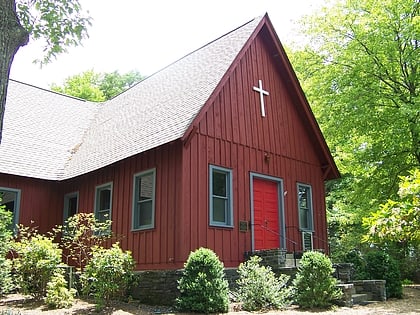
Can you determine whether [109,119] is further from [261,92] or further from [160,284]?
[160,284]

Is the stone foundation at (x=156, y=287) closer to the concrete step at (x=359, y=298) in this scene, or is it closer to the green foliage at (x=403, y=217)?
the concrete step at (x=359, y=298)

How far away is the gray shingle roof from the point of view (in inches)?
464

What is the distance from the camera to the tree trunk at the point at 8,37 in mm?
5801

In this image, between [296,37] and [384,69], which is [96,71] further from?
[384,69]

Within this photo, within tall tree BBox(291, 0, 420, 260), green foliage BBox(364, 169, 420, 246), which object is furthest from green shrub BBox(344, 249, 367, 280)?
green foliage BBox(364, 169, 420, 246)

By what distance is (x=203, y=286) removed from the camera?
8.84 metres

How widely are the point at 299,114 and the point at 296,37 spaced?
18.0 feet

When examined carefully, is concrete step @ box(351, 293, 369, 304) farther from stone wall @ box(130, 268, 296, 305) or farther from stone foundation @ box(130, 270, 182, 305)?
stone foundation @ box(130, 270, 182, 305)

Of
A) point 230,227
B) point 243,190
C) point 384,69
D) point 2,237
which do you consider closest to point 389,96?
point 384,69

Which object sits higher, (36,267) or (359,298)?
(36,267)

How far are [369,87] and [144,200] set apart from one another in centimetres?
927

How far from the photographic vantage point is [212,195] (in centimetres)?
1102

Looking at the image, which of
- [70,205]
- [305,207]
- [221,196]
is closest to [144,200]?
[221,196]

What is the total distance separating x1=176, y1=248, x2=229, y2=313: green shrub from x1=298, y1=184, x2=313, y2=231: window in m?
5.04
